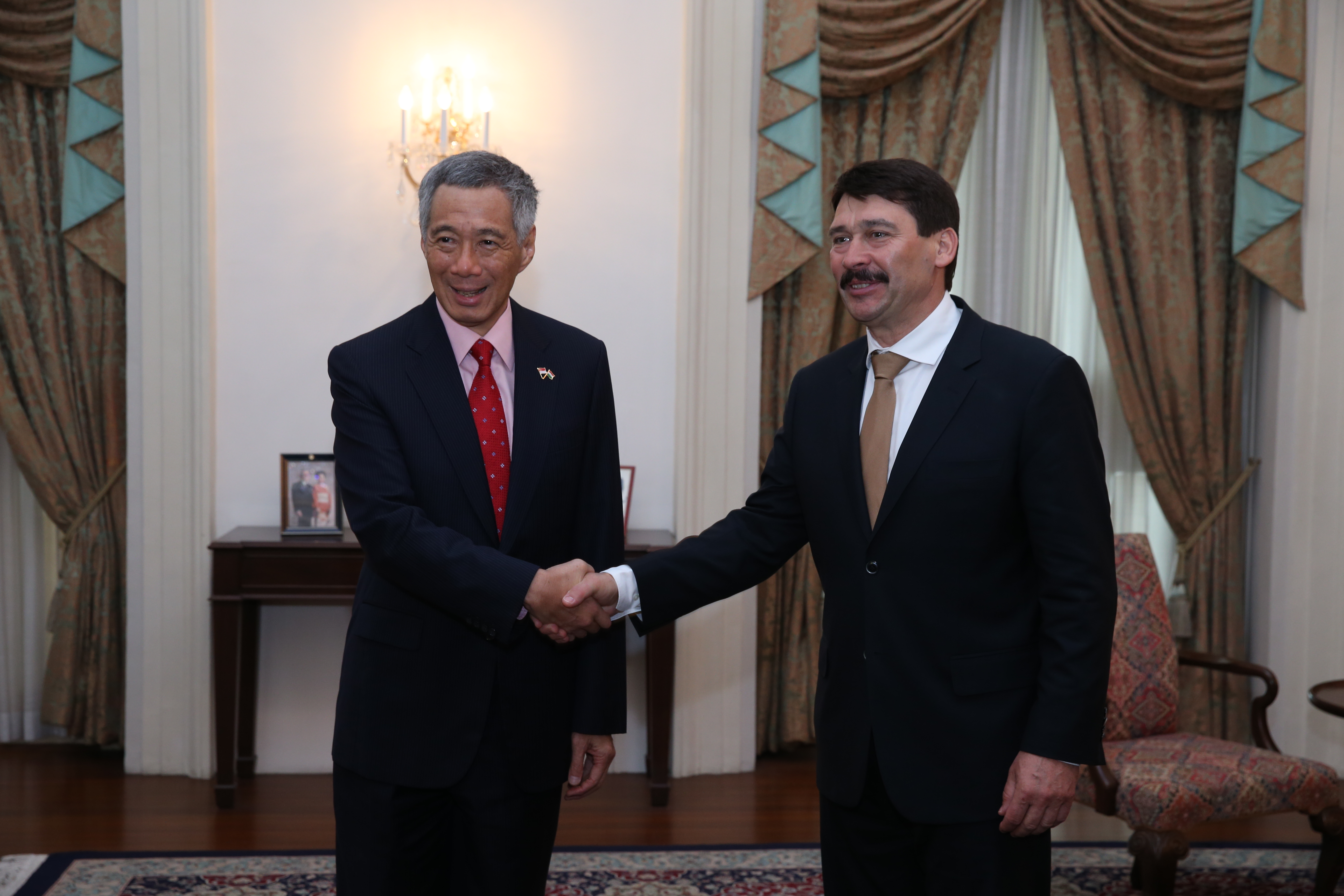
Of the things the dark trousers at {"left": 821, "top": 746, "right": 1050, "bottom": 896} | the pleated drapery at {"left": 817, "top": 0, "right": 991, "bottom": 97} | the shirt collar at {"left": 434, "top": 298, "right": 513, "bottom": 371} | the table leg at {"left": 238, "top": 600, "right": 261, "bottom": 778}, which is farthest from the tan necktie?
the table leg at {"left": 238, "top": 600, "right": 261, "bottom": 778}

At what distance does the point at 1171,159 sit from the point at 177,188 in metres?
4.26

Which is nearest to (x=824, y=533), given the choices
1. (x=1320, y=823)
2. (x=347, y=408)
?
(x=347, y=408)

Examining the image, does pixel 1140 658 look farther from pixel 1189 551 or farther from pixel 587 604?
pixel 587 604

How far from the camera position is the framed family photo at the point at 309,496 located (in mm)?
4305

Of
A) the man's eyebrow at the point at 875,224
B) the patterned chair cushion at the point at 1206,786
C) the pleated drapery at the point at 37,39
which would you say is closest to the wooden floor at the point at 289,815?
the patterned chair cushion at the point at 1206,786

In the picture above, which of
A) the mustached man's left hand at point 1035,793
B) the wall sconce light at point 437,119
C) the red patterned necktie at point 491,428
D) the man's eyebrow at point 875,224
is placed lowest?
the mustached man's left hand at point 1035,793

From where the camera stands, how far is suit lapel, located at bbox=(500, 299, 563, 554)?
200 cm

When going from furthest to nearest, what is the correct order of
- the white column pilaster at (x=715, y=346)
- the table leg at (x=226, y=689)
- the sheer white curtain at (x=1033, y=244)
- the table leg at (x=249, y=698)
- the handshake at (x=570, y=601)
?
the sheer white curtain at (x=1033, y=244), the white column pilaster at (x=715, y=346), the table leg at (x=249, y=698), the table leg at (x=226, y=689), the handshake at (x=570, y=601)

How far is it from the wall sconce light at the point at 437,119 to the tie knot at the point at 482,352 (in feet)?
8.13

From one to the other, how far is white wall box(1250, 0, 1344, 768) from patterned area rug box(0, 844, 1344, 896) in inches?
42.7

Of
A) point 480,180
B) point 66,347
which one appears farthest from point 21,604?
point 480,180

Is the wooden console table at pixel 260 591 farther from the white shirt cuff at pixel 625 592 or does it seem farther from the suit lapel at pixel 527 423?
the suit lapel at pixel 527 423

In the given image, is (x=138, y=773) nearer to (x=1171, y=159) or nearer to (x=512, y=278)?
(x=512, y=278)

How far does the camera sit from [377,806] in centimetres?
194
